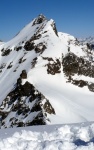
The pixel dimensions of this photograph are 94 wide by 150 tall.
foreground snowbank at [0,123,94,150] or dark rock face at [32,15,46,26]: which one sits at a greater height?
dark rock face at [32,15,46,26]

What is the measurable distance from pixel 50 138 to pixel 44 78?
244 feet

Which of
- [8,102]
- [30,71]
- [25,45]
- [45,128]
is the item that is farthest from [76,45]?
[45,128]

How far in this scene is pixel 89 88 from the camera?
85.9 m

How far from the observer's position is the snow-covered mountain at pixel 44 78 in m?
66.5

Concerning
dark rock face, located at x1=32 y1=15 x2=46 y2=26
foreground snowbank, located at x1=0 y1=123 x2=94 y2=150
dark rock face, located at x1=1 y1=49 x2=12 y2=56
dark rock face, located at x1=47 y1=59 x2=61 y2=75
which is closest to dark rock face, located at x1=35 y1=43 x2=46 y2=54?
dark rock face, located at x1=47 y1=59 x2=61 y2=75

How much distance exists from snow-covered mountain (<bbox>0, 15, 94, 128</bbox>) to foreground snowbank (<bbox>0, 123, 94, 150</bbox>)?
47722 mm

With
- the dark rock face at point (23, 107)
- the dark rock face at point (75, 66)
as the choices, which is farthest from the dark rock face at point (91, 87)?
the dark rock face at point (23, 107)

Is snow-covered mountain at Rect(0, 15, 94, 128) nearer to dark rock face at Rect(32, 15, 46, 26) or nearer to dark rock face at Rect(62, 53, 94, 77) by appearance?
dark rock face at Rect(62, 53, 94, 77)

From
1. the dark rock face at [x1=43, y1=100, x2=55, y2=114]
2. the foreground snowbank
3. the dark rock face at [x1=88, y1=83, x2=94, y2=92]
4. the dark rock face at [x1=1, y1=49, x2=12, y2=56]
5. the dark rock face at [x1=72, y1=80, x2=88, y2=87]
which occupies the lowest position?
the foreground snowbank

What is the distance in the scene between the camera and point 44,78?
8538 cm

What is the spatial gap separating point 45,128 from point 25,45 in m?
90.9

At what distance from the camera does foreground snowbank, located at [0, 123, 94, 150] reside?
970 centimetres

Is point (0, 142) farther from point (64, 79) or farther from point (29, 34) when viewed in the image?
point (29, 34)

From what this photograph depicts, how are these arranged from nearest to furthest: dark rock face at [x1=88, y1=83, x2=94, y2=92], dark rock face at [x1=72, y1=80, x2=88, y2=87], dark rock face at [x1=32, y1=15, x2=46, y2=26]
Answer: dark rock face at [x1=88, y1=83, x2=94, y2=92]
dark rock face at [x1=72, y1=80, x2=88, y2=87]
dark rock face at [x1=32, y1=15, x2=46, y2=26]
